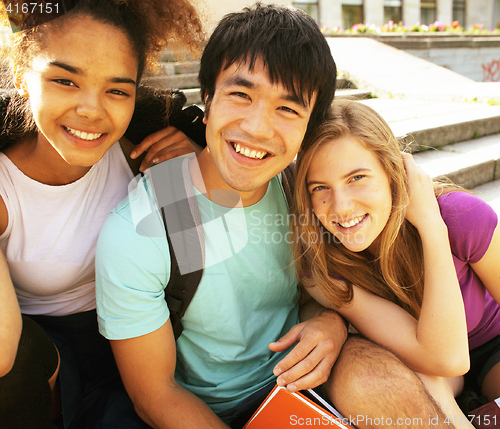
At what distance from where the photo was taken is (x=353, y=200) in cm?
180

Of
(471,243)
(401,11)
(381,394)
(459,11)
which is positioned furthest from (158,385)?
(459,11)

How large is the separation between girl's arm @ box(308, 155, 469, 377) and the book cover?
268mm

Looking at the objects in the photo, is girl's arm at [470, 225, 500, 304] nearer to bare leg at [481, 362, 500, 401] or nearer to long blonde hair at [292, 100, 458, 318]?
long blonde hair at [292, 100, 458, 318]

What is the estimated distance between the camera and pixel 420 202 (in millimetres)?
1847

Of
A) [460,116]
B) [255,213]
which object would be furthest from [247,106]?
[460,116]

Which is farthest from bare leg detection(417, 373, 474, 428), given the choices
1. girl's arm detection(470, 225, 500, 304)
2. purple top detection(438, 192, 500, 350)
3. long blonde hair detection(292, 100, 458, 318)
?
girl's arm detection(470, 225, 500, 304)

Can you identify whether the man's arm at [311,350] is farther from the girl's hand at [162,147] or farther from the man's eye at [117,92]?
the man's eye at [117,92]

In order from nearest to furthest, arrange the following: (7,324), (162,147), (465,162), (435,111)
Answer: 1. (7,324)
2. (162,147)
3. (465,162)
4. (435,111)

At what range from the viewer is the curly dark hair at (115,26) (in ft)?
5.19

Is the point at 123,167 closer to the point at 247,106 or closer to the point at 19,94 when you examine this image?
the point at 19,94

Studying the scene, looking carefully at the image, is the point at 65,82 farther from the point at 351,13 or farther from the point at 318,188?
the point at 351,13

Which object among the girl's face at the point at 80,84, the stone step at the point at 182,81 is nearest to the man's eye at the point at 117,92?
the girl's face at the point at 80,84

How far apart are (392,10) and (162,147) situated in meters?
20.8

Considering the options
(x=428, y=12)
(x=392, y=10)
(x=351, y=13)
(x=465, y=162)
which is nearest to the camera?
(x=465, y=162)
